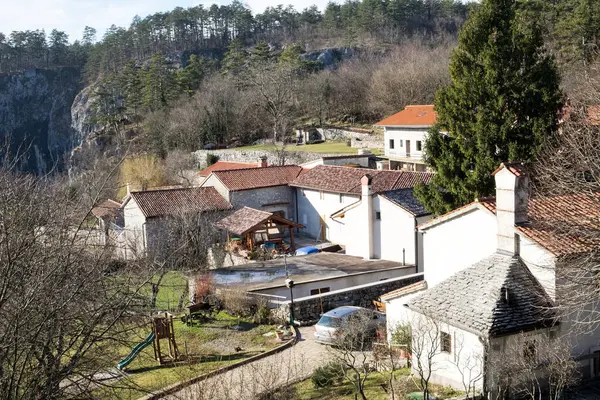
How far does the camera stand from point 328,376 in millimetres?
15039

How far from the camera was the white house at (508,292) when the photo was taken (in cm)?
1342

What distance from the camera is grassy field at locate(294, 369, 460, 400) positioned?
14.0m

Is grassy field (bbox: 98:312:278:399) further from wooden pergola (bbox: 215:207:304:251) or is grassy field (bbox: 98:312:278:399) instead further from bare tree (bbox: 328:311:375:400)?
wooden pergola (bbox: 215:207:304:251)

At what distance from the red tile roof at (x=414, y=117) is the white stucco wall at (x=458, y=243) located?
98.7 ft

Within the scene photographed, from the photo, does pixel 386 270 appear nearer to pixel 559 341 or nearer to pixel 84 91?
pixel 559 341

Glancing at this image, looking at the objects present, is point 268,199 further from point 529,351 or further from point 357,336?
point 529,351

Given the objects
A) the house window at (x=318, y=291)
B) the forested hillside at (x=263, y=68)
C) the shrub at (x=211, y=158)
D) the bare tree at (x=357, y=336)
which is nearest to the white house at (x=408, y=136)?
the forested hillside at (x=263, y=68)

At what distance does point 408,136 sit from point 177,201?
2149 centimetres

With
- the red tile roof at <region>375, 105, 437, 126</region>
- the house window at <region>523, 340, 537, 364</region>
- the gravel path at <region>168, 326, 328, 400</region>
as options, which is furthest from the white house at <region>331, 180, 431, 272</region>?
the red tile roof at <region>375, 105, 437, 126</region>

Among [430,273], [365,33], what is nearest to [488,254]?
[430,273]

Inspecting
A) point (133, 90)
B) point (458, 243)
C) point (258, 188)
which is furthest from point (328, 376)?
point (133, 90)

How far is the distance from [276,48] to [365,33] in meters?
18.1

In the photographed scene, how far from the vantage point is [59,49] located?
123m

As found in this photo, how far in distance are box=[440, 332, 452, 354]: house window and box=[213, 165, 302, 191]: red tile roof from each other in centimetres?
2286
